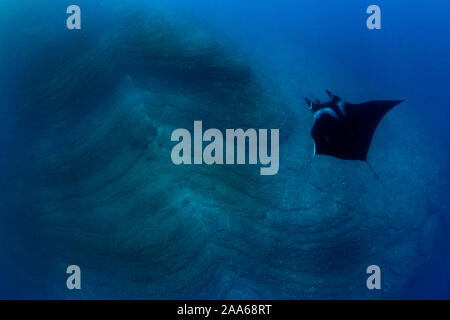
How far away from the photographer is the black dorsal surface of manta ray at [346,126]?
91.3 inches

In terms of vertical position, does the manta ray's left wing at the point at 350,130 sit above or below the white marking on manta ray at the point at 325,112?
below

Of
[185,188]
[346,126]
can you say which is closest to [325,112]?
[346,126]

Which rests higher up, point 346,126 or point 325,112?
point 325,112

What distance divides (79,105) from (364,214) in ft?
9.71

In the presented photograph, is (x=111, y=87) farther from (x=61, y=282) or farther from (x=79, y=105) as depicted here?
(x=61, y=282)

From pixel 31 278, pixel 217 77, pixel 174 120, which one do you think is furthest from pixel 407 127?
pixel 31 278

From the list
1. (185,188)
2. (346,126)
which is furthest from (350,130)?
(185,188)

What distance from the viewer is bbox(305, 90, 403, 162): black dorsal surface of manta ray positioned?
91.3 inches

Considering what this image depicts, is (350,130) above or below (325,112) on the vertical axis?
below

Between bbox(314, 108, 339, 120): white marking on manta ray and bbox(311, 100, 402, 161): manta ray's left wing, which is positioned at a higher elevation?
bbox(314, 108, 339, 120): white marking on manta ray

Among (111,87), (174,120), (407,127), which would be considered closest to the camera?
(174,120)

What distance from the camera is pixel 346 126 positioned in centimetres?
231

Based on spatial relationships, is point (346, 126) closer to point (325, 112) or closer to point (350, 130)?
point (350, 130)

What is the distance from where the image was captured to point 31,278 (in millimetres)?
2475
